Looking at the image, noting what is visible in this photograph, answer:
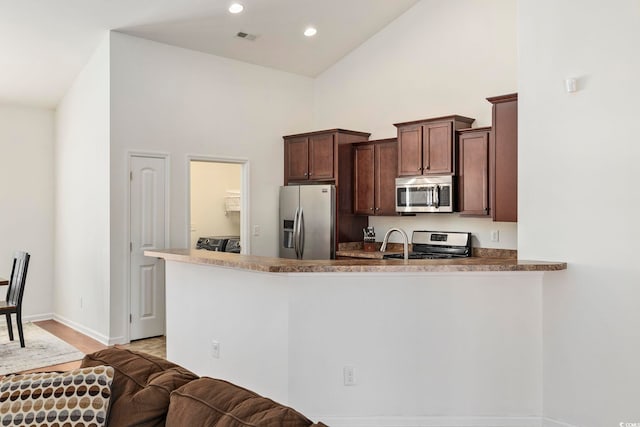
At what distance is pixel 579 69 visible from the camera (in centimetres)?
329

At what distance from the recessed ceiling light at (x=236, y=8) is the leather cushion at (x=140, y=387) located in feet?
13.6

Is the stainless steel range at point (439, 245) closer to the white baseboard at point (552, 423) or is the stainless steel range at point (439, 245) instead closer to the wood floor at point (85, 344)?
the white baseboard at point (552, 423)

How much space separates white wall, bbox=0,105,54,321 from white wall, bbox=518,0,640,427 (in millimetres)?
5940

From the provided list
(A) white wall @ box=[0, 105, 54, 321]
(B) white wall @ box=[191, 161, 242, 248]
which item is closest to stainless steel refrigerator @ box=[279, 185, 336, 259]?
(B) white wall @ box=[191, 161, 242, 248]

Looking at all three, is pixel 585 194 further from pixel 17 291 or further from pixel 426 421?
pixel 17 291

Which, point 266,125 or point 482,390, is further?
point 266,125

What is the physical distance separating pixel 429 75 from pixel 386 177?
124 cm

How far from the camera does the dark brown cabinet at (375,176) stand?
19.6ft

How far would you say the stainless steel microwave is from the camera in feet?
17.4

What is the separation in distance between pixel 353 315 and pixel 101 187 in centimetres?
350

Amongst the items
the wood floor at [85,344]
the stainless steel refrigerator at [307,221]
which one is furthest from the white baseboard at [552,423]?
the wood floor at [85,344]

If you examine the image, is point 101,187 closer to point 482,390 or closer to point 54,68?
point 54,68

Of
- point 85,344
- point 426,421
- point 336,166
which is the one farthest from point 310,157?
point 426,421

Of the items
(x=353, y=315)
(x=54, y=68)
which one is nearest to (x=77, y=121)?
(x=54, y=68)
